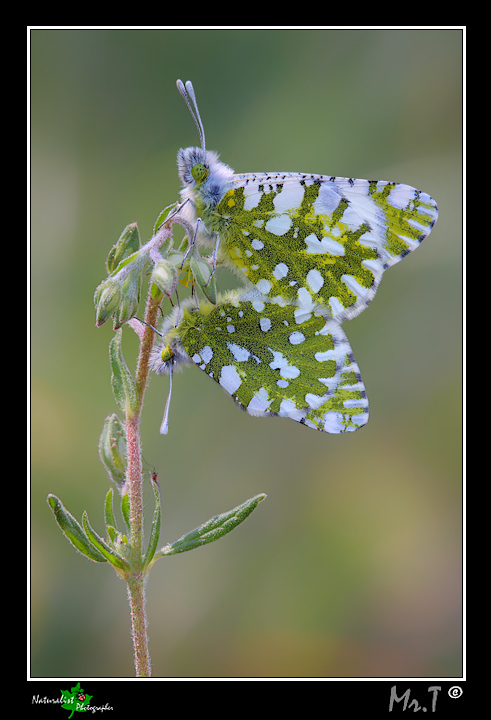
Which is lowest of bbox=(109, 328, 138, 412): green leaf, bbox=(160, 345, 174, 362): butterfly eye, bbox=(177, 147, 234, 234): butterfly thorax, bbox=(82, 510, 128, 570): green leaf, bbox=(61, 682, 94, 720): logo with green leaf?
bbox=(61, 682, 94, 720): logo with green leaf

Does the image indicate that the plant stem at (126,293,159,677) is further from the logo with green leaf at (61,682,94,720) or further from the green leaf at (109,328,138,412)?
the logo with green leaf at (61,682,94,720)

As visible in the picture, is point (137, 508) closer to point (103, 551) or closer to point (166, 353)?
point (103, 551)

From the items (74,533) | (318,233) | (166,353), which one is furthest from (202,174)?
(74,533)

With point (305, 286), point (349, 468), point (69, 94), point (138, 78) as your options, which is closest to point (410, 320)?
point (349, 468)

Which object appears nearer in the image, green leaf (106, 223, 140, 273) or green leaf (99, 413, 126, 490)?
green leaf (106, 223, 140, 273)

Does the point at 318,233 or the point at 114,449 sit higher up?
the point at 318,233

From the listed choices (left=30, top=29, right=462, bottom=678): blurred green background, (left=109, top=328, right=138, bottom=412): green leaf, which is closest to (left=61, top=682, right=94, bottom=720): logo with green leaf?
(left=109, top=328, right=138, bottom=412): green leaf

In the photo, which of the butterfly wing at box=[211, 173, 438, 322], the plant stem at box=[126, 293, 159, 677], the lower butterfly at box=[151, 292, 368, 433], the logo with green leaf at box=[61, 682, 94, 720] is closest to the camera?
the plant stem at box=[126, 293, 159, 677]

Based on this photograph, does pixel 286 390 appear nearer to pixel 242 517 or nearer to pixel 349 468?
pixel 242 517
